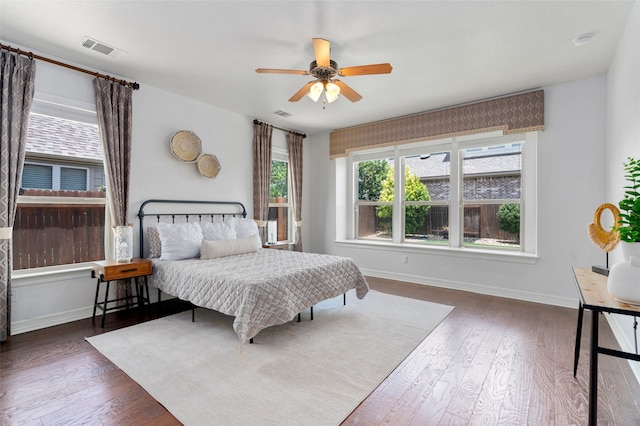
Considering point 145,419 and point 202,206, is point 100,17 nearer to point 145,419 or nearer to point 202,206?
point 202,206

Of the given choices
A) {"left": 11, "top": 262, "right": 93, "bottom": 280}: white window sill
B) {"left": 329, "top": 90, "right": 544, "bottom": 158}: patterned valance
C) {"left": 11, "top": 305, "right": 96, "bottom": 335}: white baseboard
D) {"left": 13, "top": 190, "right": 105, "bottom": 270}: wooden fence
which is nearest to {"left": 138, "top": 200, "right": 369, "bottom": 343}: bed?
{"left": 13, "top": 190, "right": 105, "bottom": 270}: wooden fence

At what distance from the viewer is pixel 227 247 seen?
12.1ft

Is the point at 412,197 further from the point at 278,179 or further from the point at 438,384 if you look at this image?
the point at 438,384

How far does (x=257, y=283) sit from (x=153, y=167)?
2393mm

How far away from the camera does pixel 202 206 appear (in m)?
4.38

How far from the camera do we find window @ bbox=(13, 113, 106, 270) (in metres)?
2.99

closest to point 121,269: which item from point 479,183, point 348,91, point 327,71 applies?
point 327,71

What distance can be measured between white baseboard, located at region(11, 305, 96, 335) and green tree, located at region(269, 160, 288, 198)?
123 inches

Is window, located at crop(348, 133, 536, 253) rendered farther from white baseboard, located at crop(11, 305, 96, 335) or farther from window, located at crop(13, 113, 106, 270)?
white baseboard, located at crop(11, 305, 96, 335)

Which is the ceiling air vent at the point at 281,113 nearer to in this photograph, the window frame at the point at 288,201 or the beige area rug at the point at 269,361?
the window frame at the point at 288,201

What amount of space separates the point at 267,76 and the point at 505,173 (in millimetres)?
3497

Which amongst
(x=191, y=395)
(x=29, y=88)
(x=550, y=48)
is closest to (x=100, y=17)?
(x=29, y=88)

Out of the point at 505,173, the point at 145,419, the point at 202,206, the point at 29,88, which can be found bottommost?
the point at 145,419

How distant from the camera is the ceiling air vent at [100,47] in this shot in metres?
2.74
